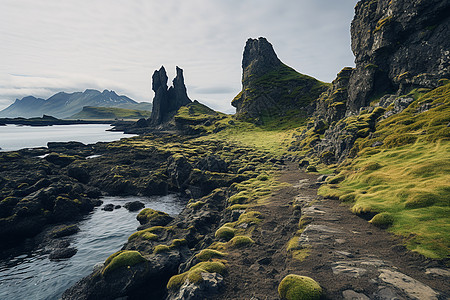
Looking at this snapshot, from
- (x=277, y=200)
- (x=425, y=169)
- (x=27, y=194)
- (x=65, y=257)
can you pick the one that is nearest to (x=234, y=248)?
(x=277, y=200)

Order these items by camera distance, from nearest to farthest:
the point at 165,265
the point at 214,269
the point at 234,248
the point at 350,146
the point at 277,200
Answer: the point at 214,269
the point at 234,248
the point at 165,265
the point at 277,200
the point at 350,146

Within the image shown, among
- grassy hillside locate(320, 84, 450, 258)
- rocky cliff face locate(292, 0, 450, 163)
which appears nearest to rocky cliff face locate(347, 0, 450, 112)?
rocky cliff face locate(292, 0, 450, 163)

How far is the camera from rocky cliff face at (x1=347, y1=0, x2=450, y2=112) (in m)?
49.7

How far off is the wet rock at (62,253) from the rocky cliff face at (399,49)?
257 feet

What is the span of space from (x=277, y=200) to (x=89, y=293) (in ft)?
84.4

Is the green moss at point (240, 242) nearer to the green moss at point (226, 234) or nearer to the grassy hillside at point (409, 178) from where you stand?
the green moss at point (226, 234)

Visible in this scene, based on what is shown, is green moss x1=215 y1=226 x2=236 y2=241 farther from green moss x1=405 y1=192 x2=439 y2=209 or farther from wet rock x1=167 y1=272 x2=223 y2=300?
green moss x1=405 y1=192 x2=439 y2=209

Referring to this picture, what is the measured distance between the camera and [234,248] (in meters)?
20.5

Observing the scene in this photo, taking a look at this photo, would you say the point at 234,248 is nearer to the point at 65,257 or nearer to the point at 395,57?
the point at 65,257

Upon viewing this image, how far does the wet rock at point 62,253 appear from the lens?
2955cm

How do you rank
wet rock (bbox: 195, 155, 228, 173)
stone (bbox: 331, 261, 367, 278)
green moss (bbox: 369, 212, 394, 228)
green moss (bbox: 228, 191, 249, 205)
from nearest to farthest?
stone (bbox: 331, 261, 367, 278), green moss (bbox: 369, 212, 394, 228), green moss (bbox: 228, 191, 249, 205), wet rock (bbox: 195, 155, 228, 173)

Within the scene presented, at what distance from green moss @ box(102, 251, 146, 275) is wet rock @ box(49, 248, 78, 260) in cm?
1265

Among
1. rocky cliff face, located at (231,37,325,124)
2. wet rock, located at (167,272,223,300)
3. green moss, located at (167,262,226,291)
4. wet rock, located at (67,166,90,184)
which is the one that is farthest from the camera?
rocky cliff face, located at (231,37,325,124)

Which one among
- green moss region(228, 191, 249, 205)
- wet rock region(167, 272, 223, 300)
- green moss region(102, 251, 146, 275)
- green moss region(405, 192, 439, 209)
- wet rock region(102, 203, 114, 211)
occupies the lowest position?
wet rock region(102, 203, 114, 211)
